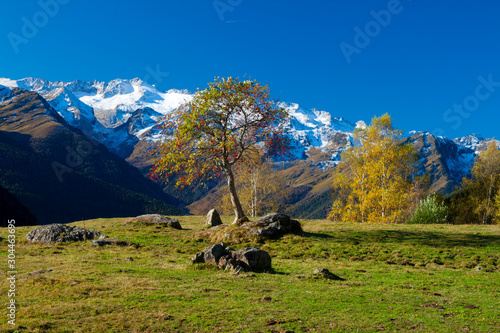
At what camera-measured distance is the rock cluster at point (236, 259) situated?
2088cm

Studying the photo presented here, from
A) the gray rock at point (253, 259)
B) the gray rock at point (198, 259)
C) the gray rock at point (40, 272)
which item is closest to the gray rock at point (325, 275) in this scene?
the gray rock at point (253, 259)

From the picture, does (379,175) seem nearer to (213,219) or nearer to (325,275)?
(213,219)

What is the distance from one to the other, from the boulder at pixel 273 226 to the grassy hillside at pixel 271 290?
2.55 m

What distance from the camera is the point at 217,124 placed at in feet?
127

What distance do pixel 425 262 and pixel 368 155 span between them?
37145 millimetres

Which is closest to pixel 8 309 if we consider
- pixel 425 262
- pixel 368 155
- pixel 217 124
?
pixel 425 262

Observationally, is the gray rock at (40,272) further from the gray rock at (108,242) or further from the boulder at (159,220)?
the boulder at (159,220)

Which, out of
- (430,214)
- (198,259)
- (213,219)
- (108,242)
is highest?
(213,219)

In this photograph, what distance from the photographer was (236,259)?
21.5 m

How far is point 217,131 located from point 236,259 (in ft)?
63.0

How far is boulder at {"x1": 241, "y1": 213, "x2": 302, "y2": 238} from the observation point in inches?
1284

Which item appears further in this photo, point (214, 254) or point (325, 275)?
point (214, 254)

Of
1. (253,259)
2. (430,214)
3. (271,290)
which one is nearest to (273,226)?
(253,259)

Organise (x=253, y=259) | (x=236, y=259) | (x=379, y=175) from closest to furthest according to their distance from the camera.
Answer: (x=253, y=259), (x=236, y=259), (x=379, y=175)
